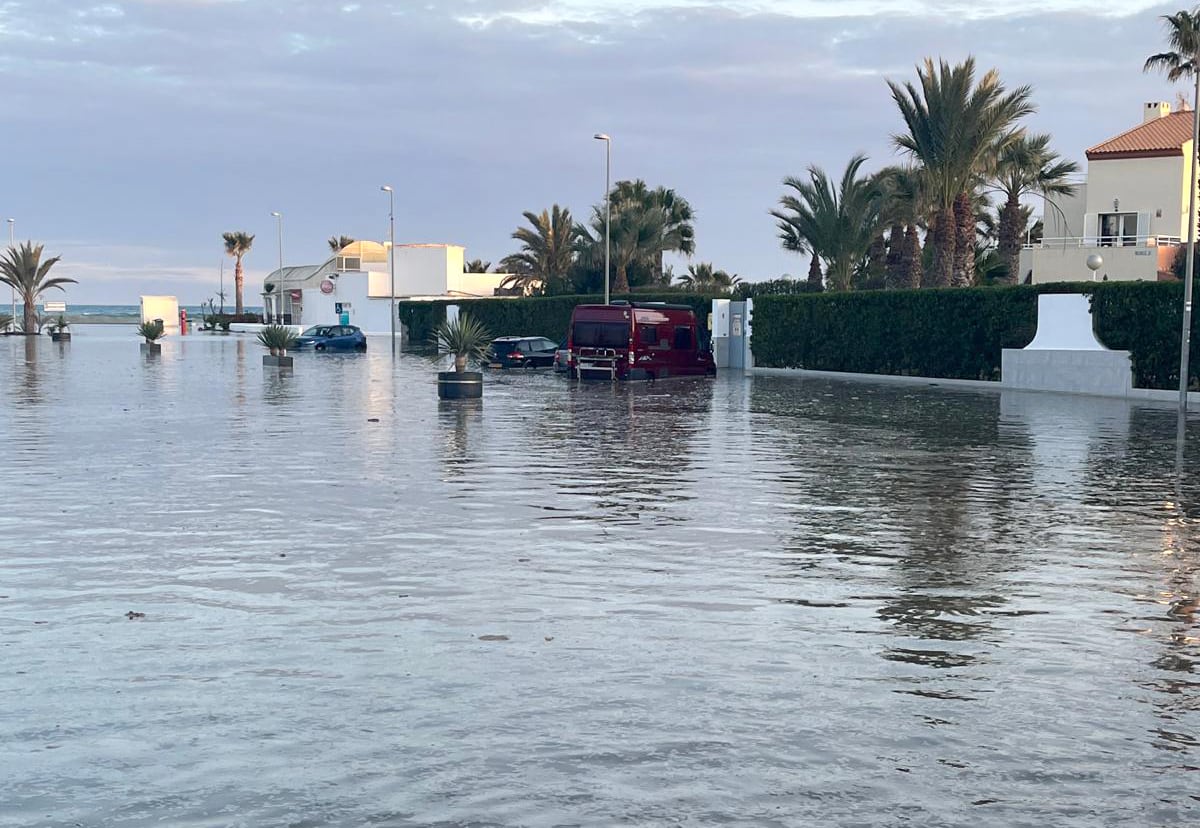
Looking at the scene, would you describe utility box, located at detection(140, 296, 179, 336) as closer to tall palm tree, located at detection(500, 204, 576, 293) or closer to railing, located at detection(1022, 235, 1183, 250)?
tall palm tree, located at detection(500, 204, 576, 293)

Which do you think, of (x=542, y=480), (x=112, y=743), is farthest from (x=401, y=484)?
(x=112, y=743)

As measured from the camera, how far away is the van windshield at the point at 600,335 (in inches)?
1542

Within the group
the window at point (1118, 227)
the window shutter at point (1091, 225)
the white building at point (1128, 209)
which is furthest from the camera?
the window shutter at point (1091, 225)

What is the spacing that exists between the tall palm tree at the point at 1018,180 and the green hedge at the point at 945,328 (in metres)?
14.1

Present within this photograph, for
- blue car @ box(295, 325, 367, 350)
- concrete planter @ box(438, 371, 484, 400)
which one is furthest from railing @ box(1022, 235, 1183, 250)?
concrete planter @ box(438, 371, 484, 400)

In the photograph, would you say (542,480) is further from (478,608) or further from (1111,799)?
(1111,799)

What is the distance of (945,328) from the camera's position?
41.5 m

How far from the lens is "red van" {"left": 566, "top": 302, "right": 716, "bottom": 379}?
3922 cm

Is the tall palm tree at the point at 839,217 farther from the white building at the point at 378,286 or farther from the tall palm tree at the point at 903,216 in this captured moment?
the white building at the point at 378,286

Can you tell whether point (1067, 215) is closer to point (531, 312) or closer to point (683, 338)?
point (531, 312)

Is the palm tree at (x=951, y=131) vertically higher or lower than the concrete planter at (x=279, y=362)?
higher

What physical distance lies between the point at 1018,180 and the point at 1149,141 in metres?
7.50

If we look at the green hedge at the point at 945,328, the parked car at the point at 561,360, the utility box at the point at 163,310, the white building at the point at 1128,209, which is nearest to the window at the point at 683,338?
the parked car at the point at 561,360

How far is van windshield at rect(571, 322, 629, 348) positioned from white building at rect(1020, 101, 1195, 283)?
2847 centimetres
